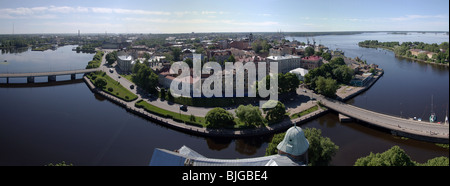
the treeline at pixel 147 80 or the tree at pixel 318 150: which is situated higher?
the treeline at pixel 147 80

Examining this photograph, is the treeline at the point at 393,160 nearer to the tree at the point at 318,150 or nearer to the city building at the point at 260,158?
the tree at the point at 318,150

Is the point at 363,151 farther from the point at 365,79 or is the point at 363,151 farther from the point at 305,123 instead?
the point at 365,79

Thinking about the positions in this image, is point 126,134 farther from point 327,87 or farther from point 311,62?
point 311,62

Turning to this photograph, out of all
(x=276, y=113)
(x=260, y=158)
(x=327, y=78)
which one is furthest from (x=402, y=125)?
(x=260, y=158)

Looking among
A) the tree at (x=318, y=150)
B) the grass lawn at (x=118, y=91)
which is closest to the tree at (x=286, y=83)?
the tree at (x=318, y=150)

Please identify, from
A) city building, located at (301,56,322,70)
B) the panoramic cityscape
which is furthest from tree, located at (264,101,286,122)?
city building, located at (301,56,322,70)

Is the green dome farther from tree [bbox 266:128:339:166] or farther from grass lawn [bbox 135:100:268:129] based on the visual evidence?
grass lawn [bbox 135:100:268:129]
